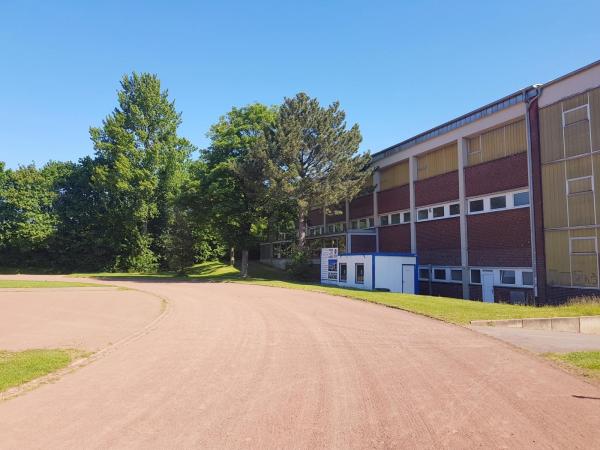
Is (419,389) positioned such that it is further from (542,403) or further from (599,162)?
(599,162)

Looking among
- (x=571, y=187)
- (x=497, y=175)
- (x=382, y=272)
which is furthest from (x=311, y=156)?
(x=571, y=187)

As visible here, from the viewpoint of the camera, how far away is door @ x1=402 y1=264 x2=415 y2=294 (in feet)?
100

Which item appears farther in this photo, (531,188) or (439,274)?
(439,274)

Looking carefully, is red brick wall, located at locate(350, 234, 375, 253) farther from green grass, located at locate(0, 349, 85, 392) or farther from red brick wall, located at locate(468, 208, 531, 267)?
green grass, located at locate(0, 349, 85, 392)

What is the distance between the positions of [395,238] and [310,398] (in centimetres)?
3048

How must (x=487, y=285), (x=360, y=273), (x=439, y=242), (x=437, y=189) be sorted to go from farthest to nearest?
1. (x=437, y=189)
2. (x=439, y=242)
3. (x=360, y=273)
4. (x=487, y=285)

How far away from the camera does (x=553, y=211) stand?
23.5 m

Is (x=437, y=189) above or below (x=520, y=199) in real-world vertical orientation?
above

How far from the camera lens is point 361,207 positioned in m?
41.5

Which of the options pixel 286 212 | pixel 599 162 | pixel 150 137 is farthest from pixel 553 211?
pixel 150 137

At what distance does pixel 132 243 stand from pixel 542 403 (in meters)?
58.7

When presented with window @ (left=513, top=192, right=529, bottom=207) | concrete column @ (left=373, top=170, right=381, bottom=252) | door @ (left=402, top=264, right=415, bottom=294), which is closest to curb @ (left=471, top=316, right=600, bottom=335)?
window @ (left=513, top=192, right=529, bottom=207)

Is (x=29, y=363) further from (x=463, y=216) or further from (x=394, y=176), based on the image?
(x=394, y=176)

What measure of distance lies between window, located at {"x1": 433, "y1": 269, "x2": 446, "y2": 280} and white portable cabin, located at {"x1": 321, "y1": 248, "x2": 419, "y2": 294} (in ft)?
5.06
